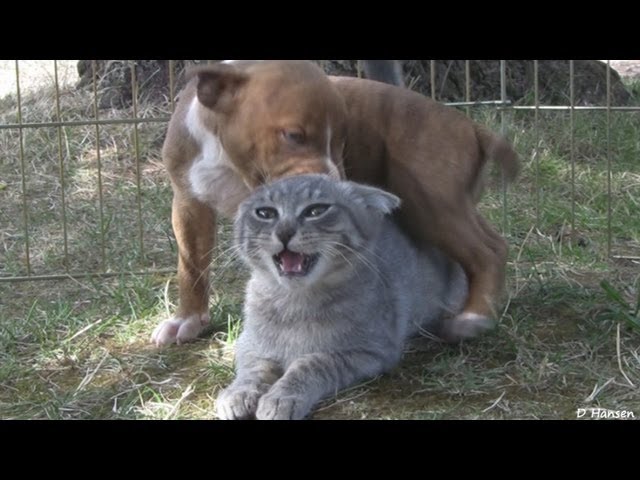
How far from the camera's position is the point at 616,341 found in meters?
3.30

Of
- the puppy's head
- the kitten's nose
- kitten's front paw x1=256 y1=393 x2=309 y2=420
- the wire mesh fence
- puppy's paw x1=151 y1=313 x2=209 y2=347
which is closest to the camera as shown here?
kitten's front paw x1=256 y1=393 x2=309 y2=420

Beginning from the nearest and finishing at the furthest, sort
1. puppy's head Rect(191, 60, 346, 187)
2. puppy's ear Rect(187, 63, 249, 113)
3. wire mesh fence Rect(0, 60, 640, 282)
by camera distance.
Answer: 1. puppy's head Rect(191, 60, 346, 187)
2. puppy's ear Rect(187, 63, 249, 113)
3. wire mesh fence Rect(0, 60, 640, 282)

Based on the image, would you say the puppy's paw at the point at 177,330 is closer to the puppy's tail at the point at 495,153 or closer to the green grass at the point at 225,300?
the green grass at the point at 225,300

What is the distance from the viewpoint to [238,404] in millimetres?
2834

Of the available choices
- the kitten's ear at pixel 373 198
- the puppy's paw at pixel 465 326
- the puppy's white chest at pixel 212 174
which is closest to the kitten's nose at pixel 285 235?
the kitten's ear at pixel 373 198

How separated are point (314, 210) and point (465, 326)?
0.71 meters

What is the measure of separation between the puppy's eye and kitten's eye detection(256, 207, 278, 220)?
29 cm

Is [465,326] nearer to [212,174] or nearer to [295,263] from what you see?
[295,263]

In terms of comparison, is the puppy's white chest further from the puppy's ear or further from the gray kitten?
the gray kitten

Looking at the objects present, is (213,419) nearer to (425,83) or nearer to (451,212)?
(451,212)

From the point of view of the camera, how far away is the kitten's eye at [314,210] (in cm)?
301

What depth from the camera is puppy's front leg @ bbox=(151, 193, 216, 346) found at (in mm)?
3684

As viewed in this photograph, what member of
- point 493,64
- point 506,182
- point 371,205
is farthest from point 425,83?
point 371,205

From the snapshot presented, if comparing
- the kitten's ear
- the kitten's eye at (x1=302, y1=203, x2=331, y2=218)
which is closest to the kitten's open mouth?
the kitten's eye at (x1=302, y1=203, x2=331, y2=218)
